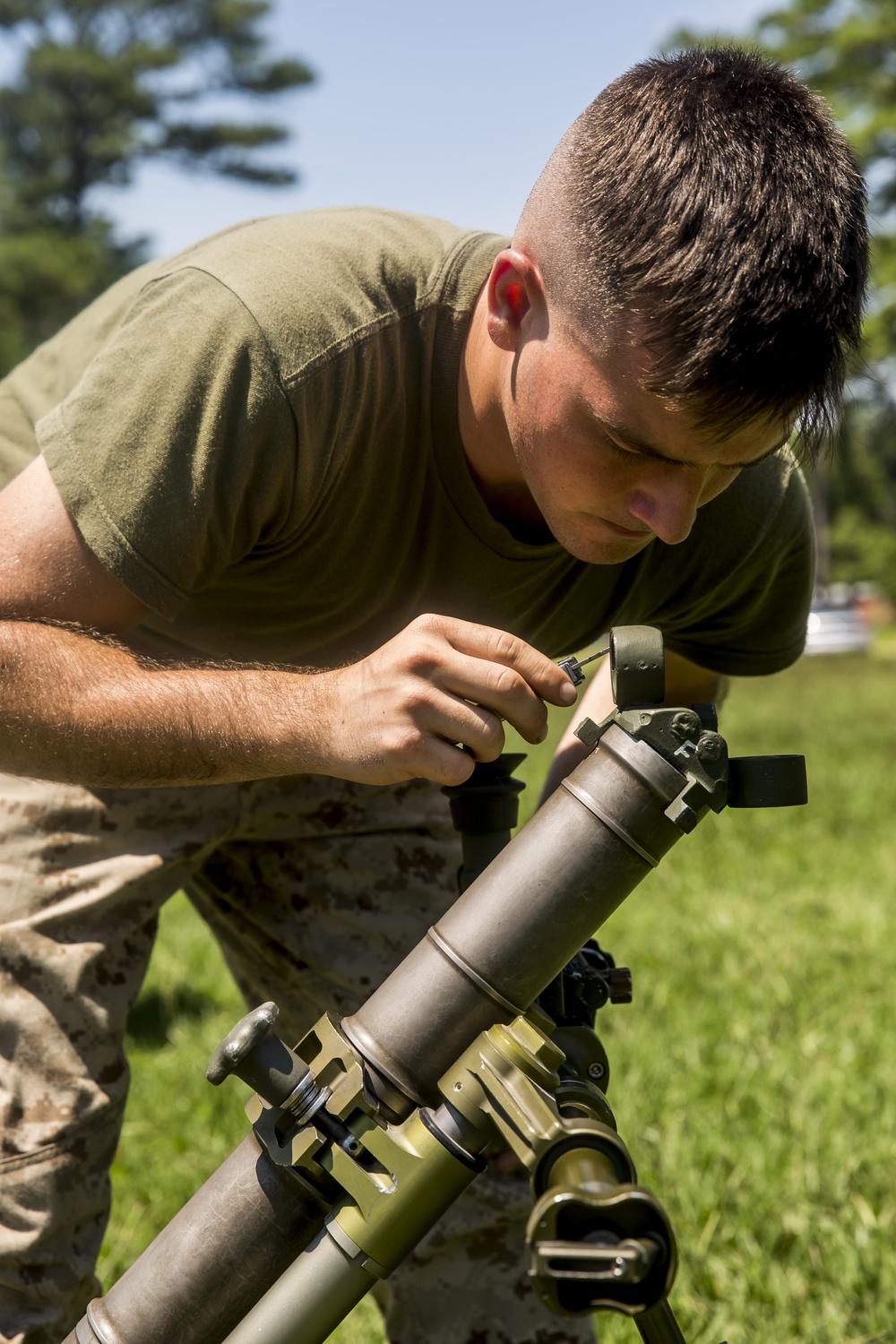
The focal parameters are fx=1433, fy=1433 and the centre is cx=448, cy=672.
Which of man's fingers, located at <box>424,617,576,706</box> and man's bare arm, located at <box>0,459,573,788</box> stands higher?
man's fingers, located at <box>424,617,576,706</box>

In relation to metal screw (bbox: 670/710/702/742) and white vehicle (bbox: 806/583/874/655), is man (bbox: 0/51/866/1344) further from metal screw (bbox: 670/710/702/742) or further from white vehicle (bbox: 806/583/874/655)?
white vehicle (bbox: 806/583/874/655)

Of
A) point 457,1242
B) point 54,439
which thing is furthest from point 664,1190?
point 54,439

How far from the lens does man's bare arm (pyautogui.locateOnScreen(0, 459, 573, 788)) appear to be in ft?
6.49

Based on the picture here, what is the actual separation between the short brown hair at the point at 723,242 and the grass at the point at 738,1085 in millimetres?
2023

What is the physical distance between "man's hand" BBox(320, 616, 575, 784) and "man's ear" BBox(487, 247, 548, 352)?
2.16 ft

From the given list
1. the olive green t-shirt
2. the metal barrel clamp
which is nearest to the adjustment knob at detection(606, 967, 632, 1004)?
the metal barrel clamp

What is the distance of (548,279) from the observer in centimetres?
220

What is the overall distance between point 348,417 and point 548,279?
385mm

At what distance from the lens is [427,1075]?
5.65 feet

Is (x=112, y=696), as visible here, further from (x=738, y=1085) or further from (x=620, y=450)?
(x=738, y=1085)

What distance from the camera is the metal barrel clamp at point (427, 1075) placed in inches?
65.1

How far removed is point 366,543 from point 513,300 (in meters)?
0.50

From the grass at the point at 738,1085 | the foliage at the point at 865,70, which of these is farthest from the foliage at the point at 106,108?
the grass at the point at 738,1085

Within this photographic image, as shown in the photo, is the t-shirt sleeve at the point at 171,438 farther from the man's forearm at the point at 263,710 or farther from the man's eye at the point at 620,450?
the man's eye at the point at 620,450
